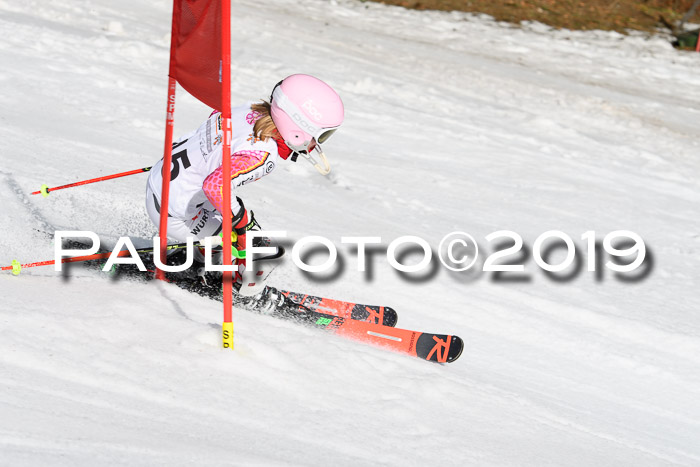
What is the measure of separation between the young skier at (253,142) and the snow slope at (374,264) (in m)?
0.67

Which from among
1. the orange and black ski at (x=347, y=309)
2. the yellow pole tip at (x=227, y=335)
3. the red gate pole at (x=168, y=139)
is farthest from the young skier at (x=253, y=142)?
the orange and black ski at (x=347, y=309)

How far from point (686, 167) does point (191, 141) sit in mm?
7712

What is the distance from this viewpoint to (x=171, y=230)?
495cm

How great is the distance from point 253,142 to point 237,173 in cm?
25

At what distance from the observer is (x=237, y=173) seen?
414cm

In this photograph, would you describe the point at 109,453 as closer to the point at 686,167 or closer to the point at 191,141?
the point at 191,141

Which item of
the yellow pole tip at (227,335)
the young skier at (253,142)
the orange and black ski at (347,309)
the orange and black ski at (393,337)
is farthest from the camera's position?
the orange and black ski at (347,309)

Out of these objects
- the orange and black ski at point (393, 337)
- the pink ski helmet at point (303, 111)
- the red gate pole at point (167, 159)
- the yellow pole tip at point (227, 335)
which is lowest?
the orange and black ski at point (393, 337)

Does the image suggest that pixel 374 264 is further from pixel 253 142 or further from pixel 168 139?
pixel 168 139

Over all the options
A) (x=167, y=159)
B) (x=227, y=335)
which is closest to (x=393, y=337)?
(x=227, y=335)

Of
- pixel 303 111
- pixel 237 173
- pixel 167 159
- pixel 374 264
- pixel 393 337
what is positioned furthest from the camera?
pixel 374 264

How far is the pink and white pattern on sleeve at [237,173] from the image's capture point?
412cm

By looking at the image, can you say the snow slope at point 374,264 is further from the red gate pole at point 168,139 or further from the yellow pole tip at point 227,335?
the red gate pole at point 168,139

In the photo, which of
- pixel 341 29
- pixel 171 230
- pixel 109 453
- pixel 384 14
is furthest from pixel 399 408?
pixel 384 14
